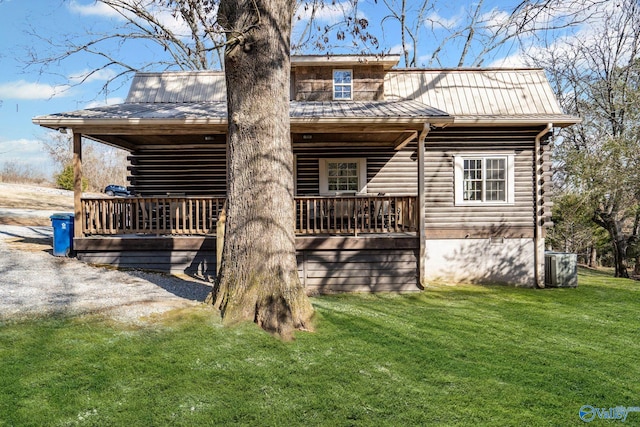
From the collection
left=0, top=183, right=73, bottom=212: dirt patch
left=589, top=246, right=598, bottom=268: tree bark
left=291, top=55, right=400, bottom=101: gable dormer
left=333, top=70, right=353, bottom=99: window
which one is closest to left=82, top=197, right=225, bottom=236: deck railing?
left=291, top=55, right=400, bottom=101: gable dormer

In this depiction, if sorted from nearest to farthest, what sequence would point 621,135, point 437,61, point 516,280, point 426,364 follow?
point 426,364 < point 516,280 < point 621,135 < point 437,61

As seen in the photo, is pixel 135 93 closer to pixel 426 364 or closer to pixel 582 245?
pixel 426 364

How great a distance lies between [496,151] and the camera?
10.8 metres

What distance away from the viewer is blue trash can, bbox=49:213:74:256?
9211 mm

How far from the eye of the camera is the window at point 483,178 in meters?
10.8

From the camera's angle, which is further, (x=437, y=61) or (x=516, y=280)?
(x=437, y=61)

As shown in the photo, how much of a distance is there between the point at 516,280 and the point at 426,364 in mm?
6927

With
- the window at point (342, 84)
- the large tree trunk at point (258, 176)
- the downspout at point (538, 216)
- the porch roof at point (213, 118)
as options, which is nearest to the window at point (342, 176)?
the porch roof at point (213, 118)

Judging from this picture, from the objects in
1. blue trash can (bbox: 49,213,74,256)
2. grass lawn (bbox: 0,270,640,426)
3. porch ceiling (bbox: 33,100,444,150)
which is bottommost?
grass lawn (bbox: 0,270,640,426)

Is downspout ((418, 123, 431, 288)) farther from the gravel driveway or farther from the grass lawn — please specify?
the gravel driveway

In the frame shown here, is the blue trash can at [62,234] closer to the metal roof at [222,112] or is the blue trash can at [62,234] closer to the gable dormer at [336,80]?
the metal roof at [222,112]

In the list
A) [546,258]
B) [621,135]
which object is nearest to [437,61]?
[621,135]

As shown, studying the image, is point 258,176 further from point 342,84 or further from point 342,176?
point 342,84

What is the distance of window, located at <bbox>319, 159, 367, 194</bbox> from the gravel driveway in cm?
458
